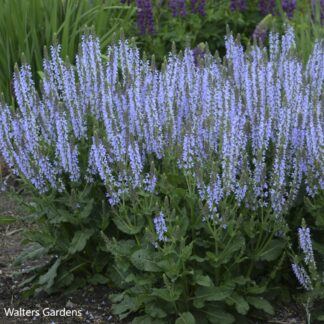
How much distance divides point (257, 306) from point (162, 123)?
1062 millimetres

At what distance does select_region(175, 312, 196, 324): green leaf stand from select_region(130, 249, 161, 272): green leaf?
0.88ft

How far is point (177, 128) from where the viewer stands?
393 cm

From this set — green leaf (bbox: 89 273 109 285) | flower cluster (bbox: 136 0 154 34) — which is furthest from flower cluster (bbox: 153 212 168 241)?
flower cluster (bbox: 136 0 154 34)

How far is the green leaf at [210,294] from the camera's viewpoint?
3.56 meters

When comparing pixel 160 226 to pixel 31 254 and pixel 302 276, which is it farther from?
pixel 31 254

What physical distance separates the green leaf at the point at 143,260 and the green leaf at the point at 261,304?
1.83 feet

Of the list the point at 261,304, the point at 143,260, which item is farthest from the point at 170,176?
the point at 261,304

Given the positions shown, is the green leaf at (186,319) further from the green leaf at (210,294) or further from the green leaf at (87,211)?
the green leaf at (87,211)

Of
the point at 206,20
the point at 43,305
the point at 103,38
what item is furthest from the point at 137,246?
the point at 206,20

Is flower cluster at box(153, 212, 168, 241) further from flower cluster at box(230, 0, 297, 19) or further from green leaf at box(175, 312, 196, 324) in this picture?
flower cluster at box(230, 0, 297, 19)

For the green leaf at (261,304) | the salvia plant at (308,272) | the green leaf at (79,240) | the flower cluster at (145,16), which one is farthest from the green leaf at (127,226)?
the flower cluster at (145,16)

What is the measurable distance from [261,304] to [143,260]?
653mm

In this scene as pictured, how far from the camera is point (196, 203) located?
3.69m

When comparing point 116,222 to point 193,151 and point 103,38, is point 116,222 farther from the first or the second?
point 103,38
